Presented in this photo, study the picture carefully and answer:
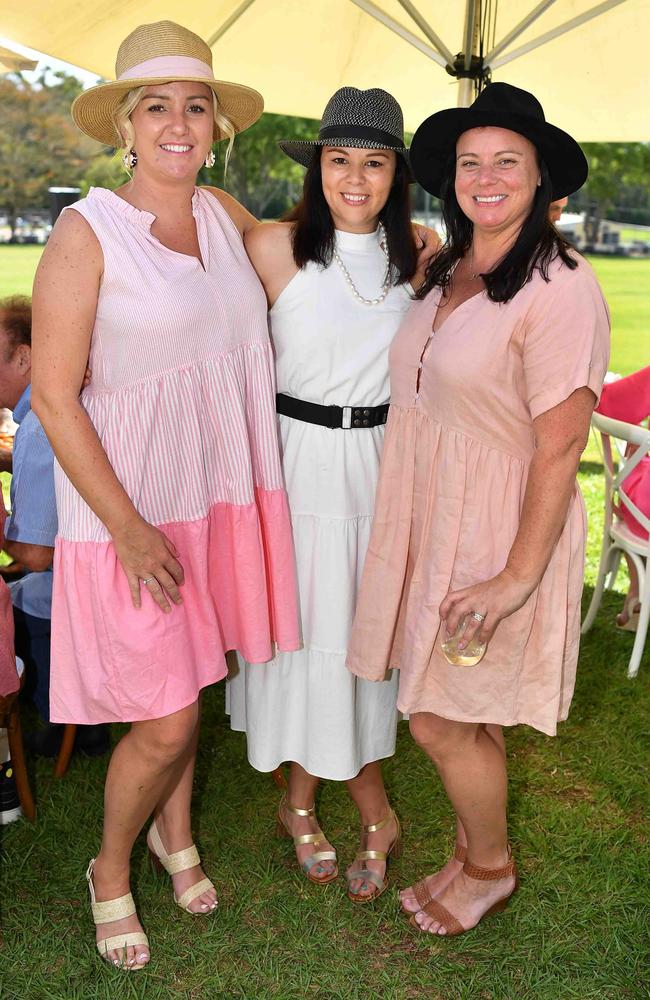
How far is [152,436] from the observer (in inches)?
92.9

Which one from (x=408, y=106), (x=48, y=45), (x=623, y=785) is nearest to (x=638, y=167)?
(x=408, y=106)

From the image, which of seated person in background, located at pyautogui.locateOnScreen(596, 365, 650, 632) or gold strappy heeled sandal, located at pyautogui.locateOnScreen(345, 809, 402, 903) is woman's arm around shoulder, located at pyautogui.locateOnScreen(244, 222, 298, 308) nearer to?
gold strappy heeled sandal, located at pyautogui.locateOnScreen(345, 809, 402, 903)

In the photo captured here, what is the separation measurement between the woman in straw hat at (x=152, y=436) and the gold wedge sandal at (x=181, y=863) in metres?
0.20

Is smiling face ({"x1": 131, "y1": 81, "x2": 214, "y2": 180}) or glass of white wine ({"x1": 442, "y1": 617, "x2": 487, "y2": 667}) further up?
smiling face ({"x1": 131, "y1": 81, "x2": 214, "y2": 180})

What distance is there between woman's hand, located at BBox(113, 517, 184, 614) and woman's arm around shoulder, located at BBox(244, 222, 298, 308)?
75 cm

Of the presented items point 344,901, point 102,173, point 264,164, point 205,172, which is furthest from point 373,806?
point 102,173

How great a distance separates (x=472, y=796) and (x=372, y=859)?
0.53 meters

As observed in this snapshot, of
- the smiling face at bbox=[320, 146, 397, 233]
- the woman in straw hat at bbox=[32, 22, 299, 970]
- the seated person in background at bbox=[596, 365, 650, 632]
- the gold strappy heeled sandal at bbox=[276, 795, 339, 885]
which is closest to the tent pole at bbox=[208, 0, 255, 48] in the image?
the seated person in background at bbox=[596, 365, 650, 632]

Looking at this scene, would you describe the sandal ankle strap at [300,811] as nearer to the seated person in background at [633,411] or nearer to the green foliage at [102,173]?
the seated person in background at [633,411]

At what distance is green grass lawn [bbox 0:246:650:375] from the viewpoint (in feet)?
53.5

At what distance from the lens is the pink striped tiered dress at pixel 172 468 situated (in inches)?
89.7

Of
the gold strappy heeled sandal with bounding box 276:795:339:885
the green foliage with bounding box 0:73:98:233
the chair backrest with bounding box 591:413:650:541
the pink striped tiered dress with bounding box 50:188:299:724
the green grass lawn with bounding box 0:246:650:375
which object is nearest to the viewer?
the pink striped tiered dress with bounding box 50:188:299:724

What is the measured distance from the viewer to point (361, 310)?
2.64 metres

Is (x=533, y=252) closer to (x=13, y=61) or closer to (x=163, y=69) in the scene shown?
(x=163, y=69)
